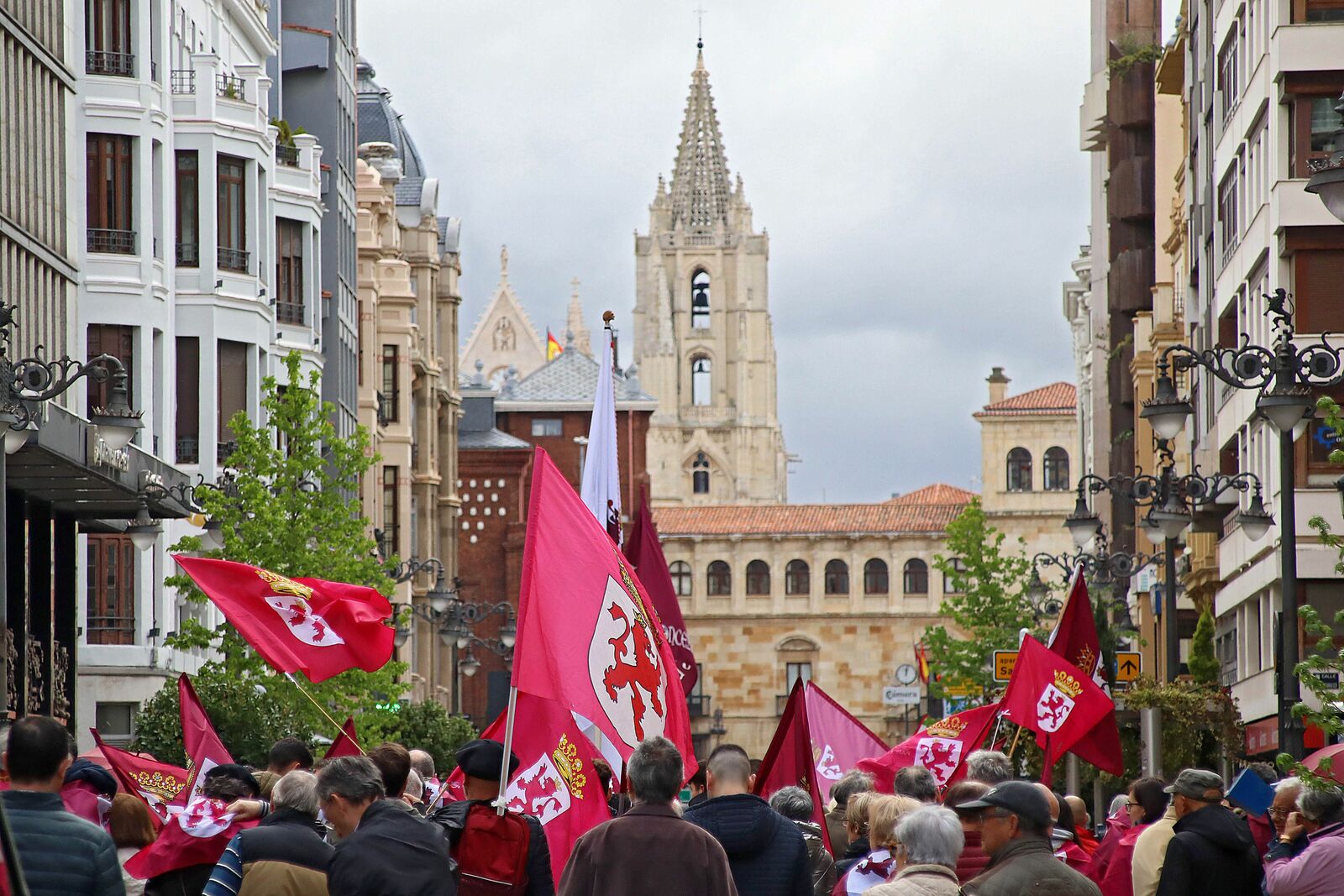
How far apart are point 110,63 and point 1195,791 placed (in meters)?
28.5

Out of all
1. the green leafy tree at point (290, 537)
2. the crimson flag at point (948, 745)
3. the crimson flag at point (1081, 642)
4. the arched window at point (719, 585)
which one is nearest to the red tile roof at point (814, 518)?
the arched window at point (719, 585)

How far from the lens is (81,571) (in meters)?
37.3

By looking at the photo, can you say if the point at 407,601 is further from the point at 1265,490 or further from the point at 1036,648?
the point at 1036,648

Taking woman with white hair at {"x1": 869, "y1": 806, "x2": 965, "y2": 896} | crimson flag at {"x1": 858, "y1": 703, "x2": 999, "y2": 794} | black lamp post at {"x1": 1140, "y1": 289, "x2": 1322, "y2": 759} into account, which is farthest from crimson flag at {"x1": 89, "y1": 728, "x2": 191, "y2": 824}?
black lamp post at {"x1": 1140, "y1": 289, "x2": 1322, "y2": 759}

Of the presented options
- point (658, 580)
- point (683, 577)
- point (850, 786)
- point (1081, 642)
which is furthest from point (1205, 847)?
point (683, 577)

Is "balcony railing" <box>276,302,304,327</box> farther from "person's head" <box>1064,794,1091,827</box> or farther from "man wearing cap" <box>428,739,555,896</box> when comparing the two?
"man wearing cap" <box>428,739,555,896</box>

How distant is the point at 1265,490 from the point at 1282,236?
4067mm

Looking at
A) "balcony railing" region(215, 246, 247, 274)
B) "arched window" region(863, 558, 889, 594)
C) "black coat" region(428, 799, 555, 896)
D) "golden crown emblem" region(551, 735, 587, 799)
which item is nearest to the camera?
"black coat" region(428, 799, 555, 896)

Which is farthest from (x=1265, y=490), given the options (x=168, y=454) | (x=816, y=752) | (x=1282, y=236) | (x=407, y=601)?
(x=407, y=601)

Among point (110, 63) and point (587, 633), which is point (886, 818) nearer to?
point (587, 633)

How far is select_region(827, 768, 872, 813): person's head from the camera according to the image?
46.1ft

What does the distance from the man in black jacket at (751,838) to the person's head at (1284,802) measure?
12.0 ft

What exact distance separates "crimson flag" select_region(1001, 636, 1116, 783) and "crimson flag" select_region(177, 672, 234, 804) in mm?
6832

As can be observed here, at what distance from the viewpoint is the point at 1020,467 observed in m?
119
